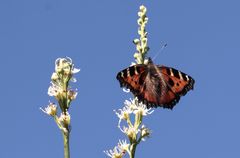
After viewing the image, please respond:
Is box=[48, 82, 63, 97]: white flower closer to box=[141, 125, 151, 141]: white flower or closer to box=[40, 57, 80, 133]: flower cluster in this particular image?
box=[40, 57, 80, 133]: flower cluster

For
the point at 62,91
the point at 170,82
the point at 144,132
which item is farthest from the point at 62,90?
the point at 170,82

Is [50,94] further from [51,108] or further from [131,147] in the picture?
[131,147]

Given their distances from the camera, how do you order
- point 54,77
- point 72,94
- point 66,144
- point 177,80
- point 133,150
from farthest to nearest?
point 177,80 → point 54,77 → point 72,94 → point 133,150 → point 66,144

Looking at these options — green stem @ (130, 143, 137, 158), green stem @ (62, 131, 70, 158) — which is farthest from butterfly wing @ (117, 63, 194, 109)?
green stem @ (62, 131, 70, 158)

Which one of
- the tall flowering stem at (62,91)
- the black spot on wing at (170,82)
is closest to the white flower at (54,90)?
the tall flowering stem at (62,91)

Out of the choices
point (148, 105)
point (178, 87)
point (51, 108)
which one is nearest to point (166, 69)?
point (178, 87)

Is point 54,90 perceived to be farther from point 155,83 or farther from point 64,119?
point 155,83

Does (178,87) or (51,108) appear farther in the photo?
(178,87)
